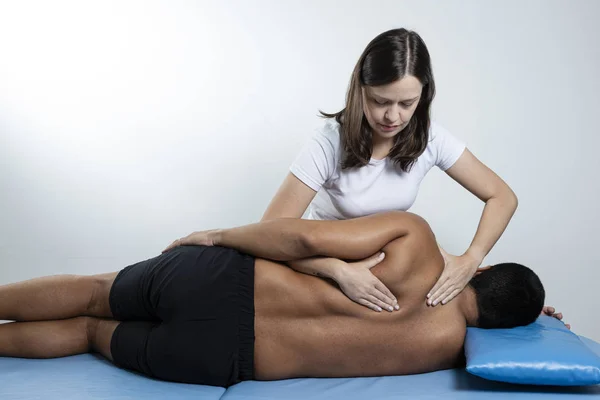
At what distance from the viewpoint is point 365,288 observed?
196 cm

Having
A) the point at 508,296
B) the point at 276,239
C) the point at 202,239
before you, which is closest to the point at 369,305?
the point at 276,239

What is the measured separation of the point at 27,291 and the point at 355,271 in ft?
3.42

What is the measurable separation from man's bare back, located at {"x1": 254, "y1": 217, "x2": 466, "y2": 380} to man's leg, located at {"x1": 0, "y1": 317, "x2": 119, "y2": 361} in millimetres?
545

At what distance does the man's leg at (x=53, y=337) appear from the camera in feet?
7.25

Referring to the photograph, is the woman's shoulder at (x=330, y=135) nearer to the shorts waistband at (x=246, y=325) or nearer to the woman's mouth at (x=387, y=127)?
the woman's mouth at (x=387, y=127)

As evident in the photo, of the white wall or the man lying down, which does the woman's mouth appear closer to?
the man lying down

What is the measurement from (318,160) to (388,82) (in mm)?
394

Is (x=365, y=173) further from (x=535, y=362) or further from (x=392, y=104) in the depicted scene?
(x=535, y=362)

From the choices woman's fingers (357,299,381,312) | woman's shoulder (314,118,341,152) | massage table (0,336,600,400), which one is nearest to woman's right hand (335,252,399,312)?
woman's fingers (357,299,381,312)

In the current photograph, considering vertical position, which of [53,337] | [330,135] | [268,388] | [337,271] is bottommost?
[268,388]

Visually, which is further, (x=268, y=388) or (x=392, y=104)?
(x=392, y=104)

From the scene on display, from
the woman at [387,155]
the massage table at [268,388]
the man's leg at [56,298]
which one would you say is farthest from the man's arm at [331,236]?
the man's leg at [56,298]

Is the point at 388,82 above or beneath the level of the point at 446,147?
above

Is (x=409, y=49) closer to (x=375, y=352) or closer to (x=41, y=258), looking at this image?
(x=375, y=352)
